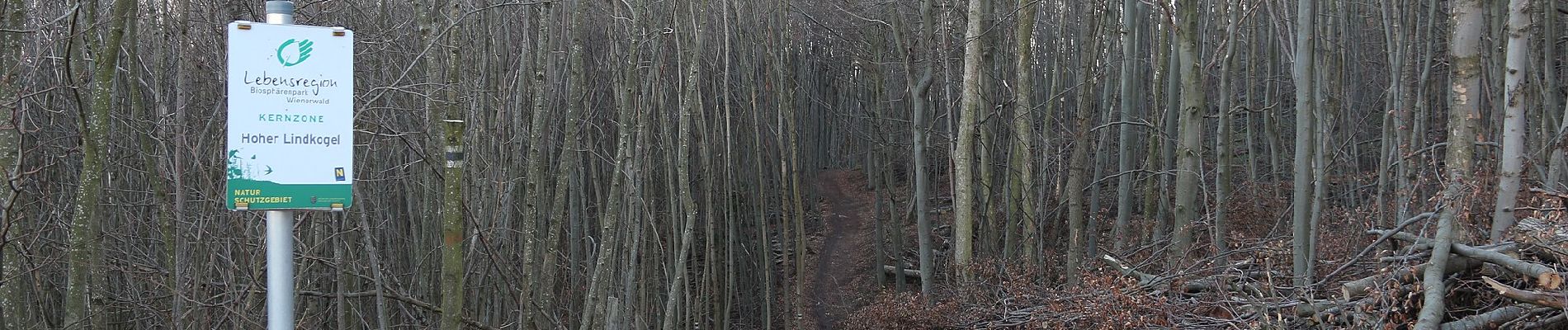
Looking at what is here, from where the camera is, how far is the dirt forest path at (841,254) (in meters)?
13.2

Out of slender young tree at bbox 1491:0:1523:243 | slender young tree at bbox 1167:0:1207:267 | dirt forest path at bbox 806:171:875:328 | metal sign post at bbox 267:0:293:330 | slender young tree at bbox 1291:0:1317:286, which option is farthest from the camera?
dirt forest path at bbox 806:171:875:328

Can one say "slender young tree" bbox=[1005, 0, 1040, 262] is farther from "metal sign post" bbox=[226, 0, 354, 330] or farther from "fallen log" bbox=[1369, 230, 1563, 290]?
"metal sign post" bbox=[226, 0, 354, 330]

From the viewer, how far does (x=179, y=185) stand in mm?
4504

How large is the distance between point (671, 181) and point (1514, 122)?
5828mm

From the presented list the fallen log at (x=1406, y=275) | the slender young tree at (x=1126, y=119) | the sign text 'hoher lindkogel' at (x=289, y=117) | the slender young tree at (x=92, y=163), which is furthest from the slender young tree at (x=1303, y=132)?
the slender young tree at (x=92, y=163)

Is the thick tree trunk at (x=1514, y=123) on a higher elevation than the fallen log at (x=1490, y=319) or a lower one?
higher

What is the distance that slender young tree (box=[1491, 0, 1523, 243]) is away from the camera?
4.68 meters

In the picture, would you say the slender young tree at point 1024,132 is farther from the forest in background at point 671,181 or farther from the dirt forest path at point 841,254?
the dirt forest path at point 841,254

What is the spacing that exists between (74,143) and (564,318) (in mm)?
4235

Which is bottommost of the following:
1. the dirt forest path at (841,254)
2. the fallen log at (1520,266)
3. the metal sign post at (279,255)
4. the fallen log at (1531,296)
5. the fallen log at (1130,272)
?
the dirt forest path at (841,254)

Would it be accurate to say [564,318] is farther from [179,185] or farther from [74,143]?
[179,185]

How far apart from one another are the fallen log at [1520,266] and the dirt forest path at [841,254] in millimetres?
8325

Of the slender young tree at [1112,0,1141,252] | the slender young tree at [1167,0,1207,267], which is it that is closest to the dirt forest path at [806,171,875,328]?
the slender young tree at [1112,0,1141,252]

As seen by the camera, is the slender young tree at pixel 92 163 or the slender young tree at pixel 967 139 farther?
the slender young tree at pixel 967 139
